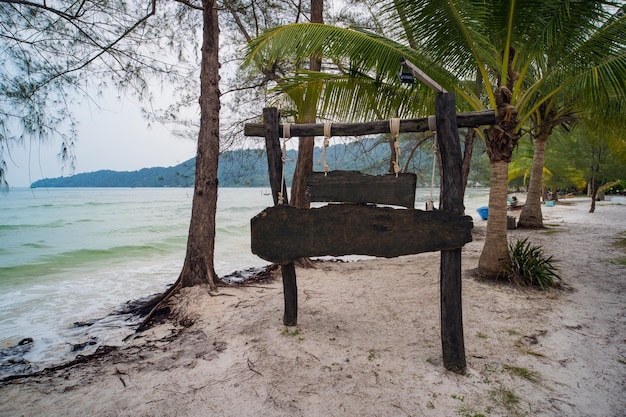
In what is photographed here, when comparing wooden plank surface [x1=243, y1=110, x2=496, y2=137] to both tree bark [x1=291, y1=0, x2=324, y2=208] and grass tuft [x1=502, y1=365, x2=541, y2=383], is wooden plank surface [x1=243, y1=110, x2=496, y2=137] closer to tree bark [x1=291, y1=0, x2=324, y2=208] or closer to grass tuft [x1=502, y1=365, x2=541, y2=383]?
grass tuft [x1=502, y1=365, x2=541, y2=383]

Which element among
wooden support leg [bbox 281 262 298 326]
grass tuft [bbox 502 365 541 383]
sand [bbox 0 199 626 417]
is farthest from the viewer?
wooden support leg [bbox 281 262 298 326]

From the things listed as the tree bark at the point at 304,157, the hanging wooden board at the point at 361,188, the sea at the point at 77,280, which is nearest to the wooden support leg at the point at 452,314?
the hanging wooden board at the point at 361,188

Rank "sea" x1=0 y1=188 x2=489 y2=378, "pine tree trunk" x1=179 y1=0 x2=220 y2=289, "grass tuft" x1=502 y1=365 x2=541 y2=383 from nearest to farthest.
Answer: "grass tuft" x1=502 y1=365 x2=541 y2=383
"sea" x1=0 y1=188 x2=489 y2=378
"pine tree trunk" x1=179 y1=0 x2=220 y2=289

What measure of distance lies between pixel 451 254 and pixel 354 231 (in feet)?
2.64

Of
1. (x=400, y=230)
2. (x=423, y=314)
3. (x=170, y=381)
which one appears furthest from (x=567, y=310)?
(x=170, y=381)

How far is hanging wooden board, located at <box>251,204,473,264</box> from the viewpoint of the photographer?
2.62 meters

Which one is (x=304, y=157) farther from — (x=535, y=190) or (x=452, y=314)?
(x=535, y=190)

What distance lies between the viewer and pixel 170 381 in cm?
264

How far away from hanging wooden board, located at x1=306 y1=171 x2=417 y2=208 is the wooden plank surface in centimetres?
40

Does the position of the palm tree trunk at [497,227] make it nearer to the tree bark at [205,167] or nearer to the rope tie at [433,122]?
the rope tie at [433,122]

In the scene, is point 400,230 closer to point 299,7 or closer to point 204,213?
point 204,213

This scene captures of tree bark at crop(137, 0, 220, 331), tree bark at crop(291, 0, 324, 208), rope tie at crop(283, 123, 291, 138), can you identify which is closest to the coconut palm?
tree bark at crop(137, 0, 220, 331)

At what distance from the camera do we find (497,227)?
16.3 feet

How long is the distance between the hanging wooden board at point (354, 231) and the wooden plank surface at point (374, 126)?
0.70m
